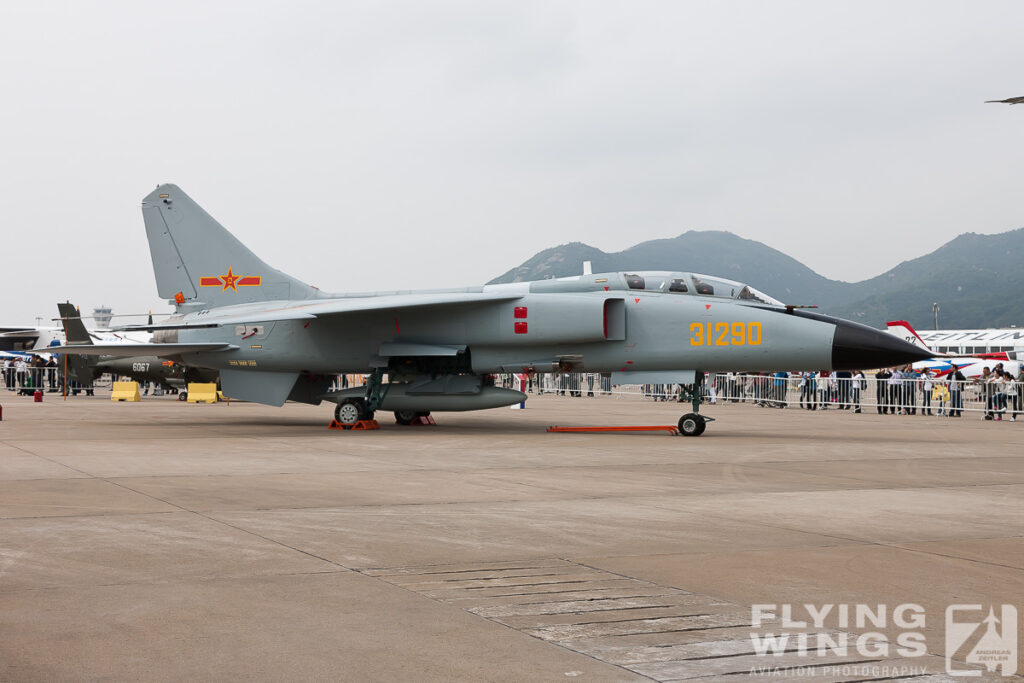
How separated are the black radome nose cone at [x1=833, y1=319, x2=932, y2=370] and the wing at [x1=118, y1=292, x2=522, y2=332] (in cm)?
507

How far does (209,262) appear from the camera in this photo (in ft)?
60.6

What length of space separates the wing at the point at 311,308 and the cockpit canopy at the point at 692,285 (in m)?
2.02

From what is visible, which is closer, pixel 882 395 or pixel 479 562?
pixel 479 562

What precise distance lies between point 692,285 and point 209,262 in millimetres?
9078

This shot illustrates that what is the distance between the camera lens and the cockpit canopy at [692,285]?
15508mm

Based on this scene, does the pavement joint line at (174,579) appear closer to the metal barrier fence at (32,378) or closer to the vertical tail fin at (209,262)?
the vertical tail fin at (209,262)

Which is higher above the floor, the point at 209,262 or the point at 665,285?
the point at 209,262

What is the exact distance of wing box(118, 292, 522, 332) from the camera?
15773mm

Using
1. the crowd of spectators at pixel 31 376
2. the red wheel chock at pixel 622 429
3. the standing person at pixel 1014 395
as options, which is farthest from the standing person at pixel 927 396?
the crowd of spectators at pixel 31 376

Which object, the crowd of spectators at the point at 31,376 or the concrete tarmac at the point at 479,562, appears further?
the crowd of spectators at the point at 31,376

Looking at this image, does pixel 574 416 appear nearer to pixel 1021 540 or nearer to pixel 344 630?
pixel 1021 540

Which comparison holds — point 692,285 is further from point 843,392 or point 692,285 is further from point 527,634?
point 843,392

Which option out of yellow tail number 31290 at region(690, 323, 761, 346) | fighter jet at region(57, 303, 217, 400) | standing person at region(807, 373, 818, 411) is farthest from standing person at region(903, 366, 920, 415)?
fighter jet at region(57, 303, 217, 400)

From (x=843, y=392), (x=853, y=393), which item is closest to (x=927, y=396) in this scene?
(x=853, y=393)
